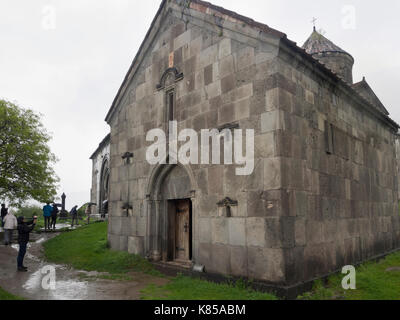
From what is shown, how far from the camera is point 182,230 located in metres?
10.6

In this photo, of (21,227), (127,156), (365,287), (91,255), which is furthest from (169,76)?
(365,287)

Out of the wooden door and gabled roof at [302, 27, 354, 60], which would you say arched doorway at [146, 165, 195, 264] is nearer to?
the wooden door

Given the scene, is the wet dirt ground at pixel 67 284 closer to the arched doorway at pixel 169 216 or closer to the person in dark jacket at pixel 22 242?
the person in dark jacket at pixel 22 242

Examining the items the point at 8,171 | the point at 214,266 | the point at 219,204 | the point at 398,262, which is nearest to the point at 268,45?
the point at 219,204

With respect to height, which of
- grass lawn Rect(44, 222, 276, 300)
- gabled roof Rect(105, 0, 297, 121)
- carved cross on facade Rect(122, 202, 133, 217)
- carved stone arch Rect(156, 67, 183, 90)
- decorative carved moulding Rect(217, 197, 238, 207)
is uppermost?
gabled roof Rect(105, 0, 297, 121)

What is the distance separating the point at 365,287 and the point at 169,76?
8286mm

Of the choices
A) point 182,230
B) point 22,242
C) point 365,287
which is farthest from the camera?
point 182,230

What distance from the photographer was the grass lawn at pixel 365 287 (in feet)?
24.2

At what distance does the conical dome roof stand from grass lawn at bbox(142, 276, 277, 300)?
56.8 ft

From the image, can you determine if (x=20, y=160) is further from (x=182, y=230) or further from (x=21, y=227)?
(x=182, y=230)

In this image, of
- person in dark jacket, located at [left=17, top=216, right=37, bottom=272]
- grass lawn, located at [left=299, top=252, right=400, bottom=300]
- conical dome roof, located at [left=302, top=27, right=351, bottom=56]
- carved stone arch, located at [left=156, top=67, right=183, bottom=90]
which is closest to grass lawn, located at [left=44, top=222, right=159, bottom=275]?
person in dark jacket, located at [left=17, top=216, right=37, bottom=272]

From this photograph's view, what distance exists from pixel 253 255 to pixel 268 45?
4.97 meters

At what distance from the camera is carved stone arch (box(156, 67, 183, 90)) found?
1042 centimetres
